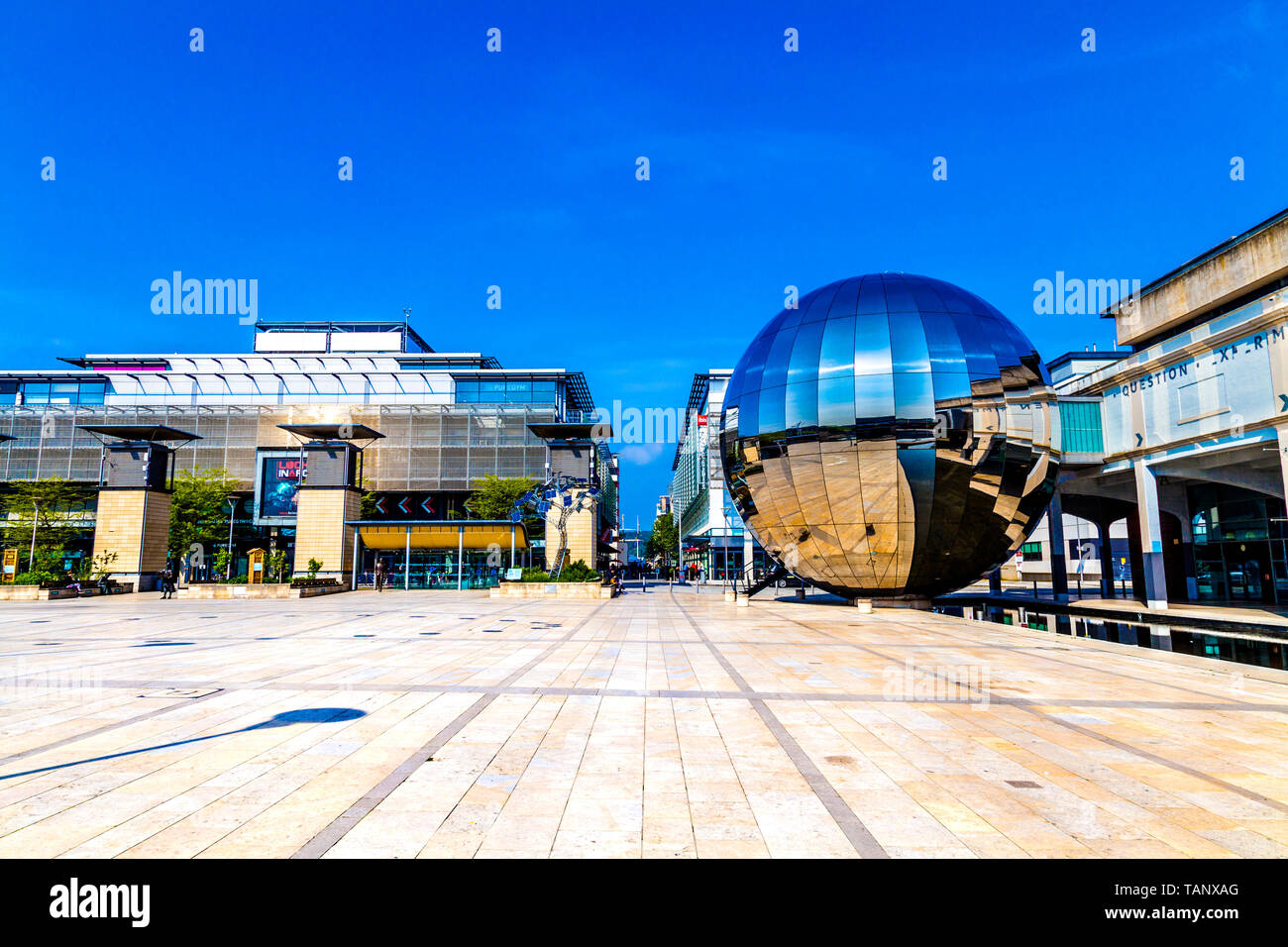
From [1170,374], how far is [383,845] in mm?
27310

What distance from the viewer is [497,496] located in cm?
5591

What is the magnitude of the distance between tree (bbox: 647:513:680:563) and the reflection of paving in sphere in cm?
9392

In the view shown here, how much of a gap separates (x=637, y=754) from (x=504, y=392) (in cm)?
6222

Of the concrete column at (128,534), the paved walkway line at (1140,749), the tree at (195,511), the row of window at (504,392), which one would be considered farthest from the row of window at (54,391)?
the paved walkway line at (1140,749)

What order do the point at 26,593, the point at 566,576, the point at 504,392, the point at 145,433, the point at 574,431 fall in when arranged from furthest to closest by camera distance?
the point at 504,392, the point at 574,431, the point at 145,433, the point at 566,576, the point at 26,593

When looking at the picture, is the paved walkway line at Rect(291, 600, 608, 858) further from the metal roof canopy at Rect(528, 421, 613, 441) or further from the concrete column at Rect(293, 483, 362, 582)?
the metal roof canopy at Rect(528, 421, 613, 441)

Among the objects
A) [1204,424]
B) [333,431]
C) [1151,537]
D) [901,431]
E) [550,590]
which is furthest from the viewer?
[333,431]

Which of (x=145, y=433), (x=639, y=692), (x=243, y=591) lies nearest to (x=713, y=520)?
(x=243, y=591)

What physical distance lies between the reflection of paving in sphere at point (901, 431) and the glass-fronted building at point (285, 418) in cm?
4378

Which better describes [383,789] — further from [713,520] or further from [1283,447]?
[713,520]

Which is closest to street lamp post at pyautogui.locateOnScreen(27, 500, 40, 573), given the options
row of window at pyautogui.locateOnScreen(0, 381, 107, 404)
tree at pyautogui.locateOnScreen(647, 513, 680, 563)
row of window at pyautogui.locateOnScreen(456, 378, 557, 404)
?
row of window at pyautogui.locateOnScreen(0, 381, 107, 404)

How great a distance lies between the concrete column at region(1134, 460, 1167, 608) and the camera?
2347cm
